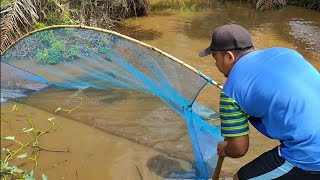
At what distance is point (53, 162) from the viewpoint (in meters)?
3.25

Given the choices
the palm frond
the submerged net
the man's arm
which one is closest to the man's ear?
the man's arm

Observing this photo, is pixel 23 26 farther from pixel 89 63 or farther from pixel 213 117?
pixel 213 117

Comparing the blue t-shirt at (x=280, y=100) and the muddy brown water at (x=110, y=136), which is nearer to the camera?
the blue t-shirt at (x=280, y=100)

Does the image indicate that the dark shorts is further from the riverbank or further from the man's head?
the riverbank

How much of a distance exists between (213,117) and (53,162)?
1.41 m

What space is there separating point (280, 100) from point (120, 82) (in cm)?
196

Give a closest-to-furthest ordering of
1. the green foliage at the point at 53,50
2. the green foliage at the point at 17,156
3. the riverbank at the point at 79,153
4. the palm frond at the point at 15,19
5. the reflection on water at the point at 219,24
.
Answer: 1. the green foliage at the point at 17,156
2. the riverbank at the point at 79,153
3. the green foliage at the point at 53,50
4. the palm frond at the point at 15,19
5. the reflection on water at the point at 219,24

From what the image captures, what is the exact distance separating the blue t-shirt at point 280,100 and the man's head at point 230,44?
0.08 m

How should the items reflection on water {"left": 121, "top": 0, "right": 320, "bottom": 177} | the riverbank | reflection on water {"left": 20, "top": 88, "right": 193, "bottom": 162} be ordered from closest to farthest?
the riverbank < reflection on water {"left": 20, "top": 88, "right": 193, "bottom": 162} < reflection on water {"left": 121, "top": 0, "right": 320, "bottom": 177}

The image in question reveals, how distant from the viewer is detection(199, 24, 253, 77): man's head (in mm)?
1874

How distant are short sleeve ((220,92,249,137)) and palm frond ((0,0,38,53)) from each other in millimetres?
3955

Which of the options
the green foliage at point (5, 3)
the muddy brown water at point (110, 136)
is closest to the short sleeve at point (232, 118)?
the muddy brown water at point (110, 136)

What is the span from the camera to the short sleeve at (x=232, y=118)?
71.6 inches

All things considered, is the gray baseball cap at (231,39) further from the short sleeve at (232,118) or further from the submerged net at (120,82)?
the submerged net at (120,82)
